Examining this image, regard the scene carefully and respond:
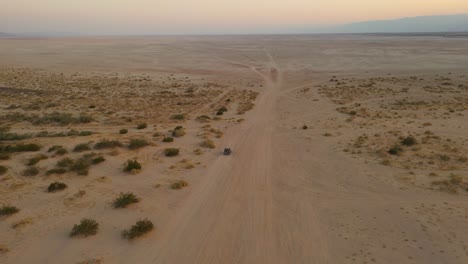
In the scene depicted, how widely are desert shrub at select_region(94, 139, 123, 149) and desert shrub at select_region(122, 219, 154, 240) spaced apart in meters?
9.95

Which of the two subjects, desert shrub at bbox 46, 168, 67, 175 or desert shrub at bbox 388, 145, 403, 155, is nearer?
desert shrub at bbox 46, 168, 67, 175

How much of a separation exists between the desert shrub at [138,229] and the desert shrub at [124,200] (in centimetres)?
192

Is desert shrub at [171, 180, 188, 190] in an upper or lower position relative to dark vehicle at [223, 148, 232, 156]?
lower

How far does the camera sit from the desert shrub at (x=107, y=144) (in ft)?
70.2

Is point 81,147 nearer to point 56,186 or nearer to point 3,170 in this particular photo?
point 3,170

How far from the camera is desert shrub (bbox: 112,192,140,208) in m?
14.4

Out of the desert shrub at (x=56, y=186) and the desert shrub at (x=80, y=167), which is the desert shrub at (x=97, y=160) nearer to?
the desert shrub at (x=80, y=167)

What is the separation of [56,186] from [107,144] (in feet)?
19.8

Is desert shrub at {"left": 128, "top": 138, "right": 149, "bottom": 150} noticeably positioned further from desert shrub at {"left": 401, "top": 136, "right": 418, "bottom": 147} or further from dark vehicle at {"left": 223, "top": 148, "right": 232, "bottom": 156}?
desert shrub at {"left": 401, "top": 136, "right": 418, "bottom": 147}

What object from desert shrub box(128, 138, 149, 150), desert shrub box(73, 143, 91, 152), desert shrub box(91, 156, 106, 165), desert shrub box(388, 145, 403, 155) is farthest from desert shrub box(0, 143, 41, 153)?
desert shrub box(388, 145, 403, 155)

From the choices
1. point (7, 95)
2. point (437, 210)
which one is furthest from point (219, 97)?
point (437, 210)

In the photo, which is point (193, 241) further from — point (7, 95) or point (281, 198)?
point (7, 95)

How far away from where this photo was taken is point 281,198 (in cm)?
1531

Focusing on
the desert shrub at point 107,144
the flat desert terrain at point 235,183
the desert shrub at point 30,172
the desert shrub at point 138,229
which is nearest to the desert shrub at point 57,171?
the flat desert terrain at point 235,183
